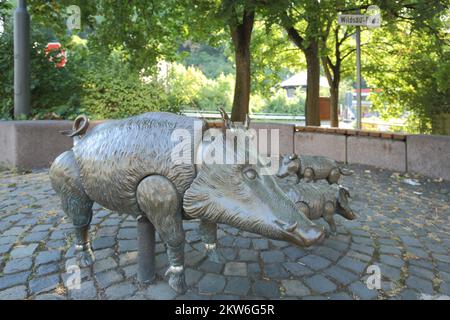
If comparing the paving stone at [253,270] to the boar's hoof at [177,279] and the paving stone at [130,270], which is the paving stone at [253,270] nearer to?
the boar's hoof at [177,279]

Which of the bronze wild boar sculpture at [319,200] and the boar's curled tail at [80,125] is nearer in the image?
the boar's curled tail at [80,125]

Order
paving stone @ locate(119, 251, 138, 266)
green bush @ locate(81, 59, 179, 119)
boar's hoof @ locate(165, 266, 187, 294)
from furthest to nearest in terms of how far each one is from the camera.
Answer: green bush @ locate(81, 59, 179, 119), paving stone @ locate(119, 251, 138, 266), boar's hoof @ locate(165, 266, 187, 294)

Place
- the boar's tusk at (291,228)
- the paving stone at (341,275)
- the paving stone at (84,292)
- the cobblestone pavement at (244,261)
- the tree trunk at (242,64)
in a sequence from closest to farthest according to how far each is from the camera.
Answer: the boar's tusk at (291,228) → the paving stone at (84,292) → the cobblestone pavement at (244,261) → the paving stone at (341,275) → the tree trunk at (242,64)

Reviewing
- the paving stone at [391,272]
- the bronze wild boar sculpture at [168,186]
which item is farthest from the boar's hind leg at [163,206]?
the paving stone at [391,272]

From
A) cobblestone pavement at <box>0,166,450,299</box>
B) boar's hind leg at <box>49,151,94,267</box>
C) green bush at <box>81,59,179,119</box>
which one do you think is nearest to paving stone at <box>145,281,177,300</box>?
cobblestone pavement at <box>0,166,450,299</box>

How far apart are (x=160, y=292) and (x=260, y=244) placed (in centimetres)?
127

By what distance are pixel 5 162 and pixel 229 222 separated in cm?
694

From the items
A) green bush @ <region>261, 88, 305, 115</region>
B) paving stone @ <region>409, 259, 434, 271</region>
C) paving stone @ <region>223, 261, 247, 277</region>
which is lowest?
paving stone @ <region>409, 259, 434, 271</region>

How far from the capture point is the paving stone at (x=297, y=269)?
314cm

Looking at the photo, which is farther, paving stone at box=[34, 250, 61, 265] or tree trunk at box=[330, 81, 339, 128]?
tree trunk at box=[330, 81, 339, 128]

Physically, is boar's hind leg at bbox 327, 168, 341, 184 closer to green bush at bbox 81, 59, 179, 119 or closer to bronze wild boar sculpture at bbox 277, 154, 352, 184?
bronze wild boar sculpture at bbox 277, 154, 352, 184

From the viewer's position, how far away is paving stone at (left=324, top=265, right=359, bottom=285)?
3.05 meters

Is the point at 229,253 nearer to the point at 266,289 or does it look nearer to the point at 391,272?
the point at 266,289

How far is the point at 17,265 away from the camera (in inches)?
128
